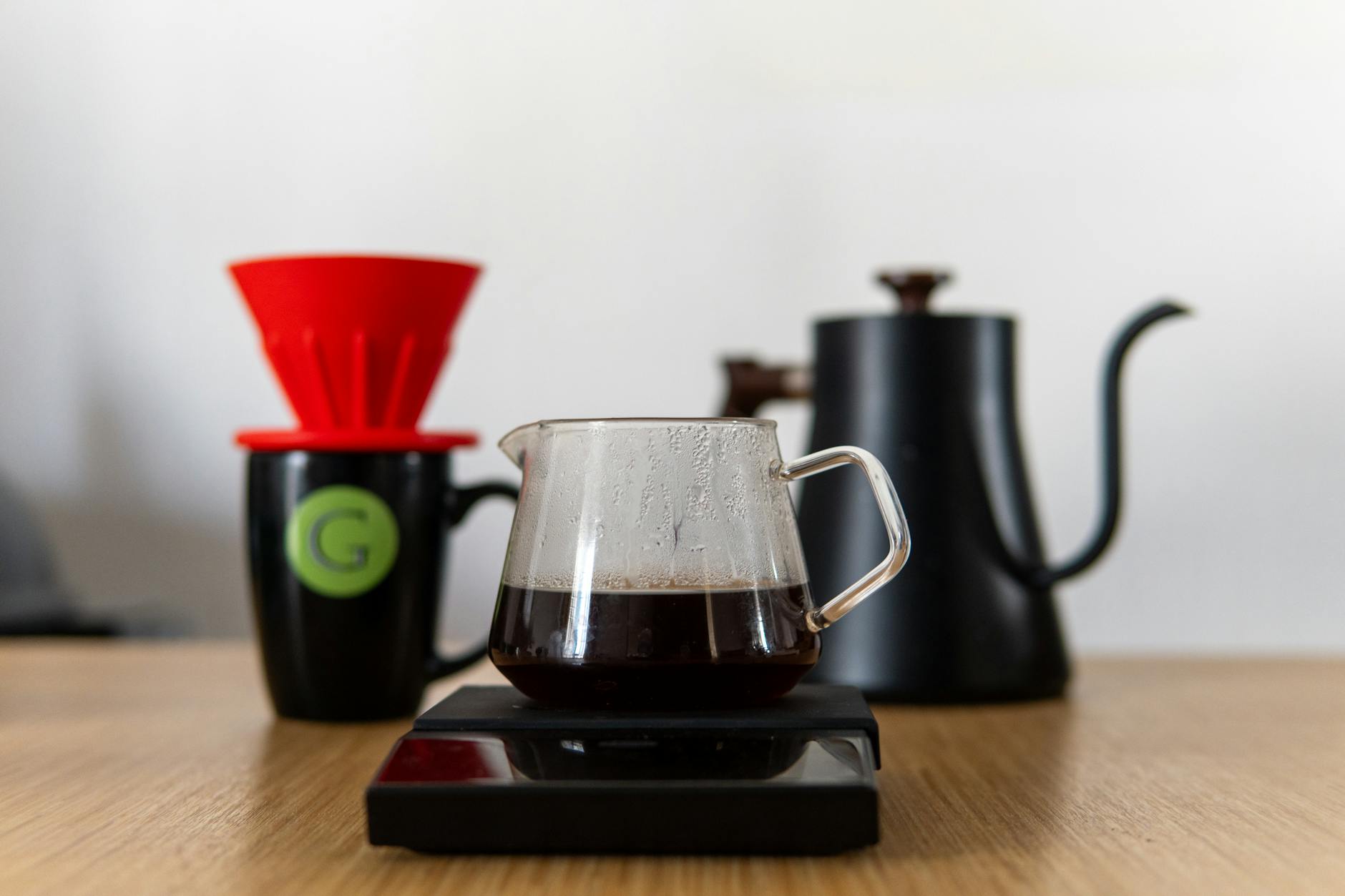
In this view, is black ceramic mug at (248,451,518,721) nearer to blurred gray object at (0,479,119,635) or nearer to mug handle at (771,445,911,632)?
mug handle at (771,445,911,632)

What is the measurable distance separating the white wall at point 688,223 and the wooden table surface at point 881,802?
0.44 meters

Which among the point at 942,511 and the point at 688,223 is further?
the point at 688,223

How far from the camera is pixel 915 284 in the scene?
80 cm

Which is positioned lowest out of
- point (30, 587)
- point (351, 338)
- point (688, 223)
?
point (30, 587)

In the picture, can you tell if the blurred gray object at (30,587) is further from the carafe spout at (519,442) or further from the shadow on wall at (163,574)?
the carafe spout at (519,442)

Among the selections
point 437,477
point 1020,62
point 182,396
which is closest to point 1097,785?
point 437,477

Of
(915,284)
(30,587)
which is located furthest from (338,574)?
(30,587)

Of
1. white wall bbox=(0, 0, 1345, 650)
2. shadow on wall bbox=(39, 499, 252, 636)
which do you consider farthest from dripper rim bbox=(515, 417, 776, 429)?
shadow on wall bbox=(39, 499, 252, 636)

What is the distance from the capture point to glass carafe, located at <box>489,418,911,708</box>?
48 cm

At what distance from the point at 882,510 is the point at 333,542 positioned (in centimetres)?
34

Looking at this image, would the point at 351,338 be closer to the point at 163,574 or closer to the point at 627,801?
the point at 627,801

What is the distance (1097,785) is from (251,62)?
114 cm

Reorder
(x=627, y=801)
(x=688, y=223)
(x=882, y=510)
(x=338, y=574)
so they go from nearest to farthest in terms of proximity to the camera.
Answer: (x=627, y=801)
(x=882, y=510)
(x=338, y=574)
(x=688, y=223)

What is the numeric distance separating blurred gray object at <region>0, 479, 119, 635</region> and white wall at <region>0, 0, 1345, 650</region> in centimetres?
2
